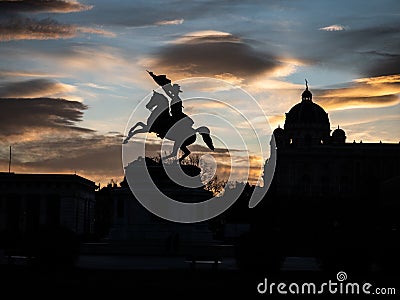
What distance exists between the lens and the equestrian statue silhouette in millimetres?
52938

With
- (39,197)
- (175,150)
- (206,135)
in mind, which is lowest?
(175,150)

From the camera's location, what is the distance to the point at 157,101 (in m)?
52.6

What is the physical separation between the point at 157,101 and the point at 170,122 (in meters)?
1.61

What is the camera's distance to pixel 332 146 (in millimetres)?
191750

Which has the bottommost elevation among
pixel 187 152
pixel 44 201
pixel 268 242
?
pixel 268 242

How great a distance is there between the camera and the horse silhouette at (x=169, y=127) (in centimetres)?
5288

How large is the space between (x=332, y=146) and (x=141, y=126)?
465 ft

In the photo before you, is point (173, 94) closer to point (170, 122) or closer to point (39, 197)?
point (170, 122)

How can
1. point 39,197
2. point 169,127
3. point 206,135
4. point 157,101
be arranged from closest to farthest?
point 157,101 < point 169,127 < point 206,135 < point 39,197

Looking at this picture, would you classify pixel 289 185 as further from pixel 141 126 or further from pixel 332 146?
pixel 141 126

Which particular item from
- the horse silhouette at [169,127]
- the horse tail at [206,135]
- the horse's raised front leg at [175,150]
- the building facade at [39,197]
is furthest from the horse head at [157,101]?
the building facade at [39,197]

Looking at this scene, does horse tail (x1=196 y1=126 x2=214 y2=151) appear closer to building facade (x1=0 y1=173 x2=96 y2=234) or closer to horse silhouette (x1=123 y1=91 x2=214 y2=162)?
horse silhouette (x1=123 y1=91 x2=214 y2=162)

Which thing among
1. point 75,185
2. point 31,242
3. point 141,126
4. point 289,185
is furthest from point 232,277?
point 289,185

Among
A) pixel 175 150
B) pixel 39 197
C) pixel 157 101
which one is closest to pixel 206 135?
pixel 175 150
